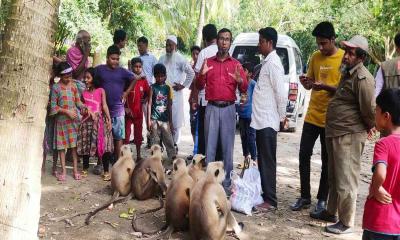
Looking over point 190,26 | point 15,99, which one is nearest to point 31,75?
point 15,99

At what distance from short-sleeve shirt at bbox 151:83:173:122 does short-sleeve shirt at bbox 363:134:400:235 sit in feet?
15.6

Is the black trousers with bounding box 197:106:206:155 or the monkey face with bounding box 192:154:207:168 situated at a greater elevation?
the black trousers with bounding box 197:106:206:155

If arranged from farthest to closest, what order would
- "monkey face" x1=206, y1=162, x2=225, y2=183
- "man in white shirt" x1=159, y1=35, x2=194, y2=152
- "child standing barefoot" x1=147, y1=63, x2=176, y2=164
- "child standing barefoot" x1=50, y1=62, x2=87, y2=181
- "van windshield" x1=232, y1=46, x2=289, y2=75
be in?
"van windshield" x1=232, y1=46, x2=289, y2=75 < "man in white shirt" x1=159, y1=35, x2=194, y2=152 < "child standing barefoot" x1=147, y1=63, x2=176, y2=164 < "child standing barefoot" x1=50, y1=62, x2=87, y2=181 < "monkey face" x1=206, y1=162, x2=225, y2=183

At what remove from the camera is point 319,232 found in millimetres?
5039

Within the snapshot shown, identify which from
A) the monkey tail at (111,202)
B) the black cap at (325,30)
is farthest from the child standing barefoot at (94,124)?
the black cap at (325,30)

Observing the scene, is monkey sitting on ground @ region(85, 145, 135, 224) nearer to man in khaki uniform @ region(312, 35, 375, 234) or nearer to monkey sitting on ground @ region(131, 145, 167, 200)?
monkey sitting on ground @ region(131, 145, 167, 200)

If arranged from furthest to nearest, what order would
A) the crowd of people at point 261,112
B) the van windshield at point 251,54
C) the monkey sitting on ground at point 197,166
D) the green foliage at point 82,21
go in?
the green foliage at point 82,21
the van windshield at point 251,54
the monkey sitting on ground at point 197,166
the crowd of people at point 261,112

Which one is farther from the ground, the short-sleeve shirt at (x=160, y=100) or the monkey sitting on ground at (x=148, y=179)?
the short-sleeve shirt at (x=160, y=100)

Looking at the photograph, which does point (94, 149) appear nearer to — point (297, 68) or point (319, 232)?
point (319, 232)

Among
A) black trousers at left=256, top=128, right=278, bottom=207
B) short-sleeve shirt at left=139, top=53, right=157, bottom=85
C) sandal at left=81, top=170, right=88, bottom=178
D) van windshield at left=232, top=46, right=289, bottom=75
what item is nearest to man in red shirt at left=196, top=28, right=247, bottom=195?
black trousers at left=256, top=128, right=278, bottom=207

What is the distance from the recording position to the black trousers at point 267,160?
17.9ft

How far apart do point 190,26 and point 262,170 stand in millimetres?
27728

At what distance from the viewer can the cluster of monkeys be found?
4.24 metres

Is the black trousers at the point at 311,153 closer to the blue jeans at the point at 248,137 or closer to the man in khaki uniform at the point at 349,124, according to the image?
the man in khaki uniform at the point at 349,124
